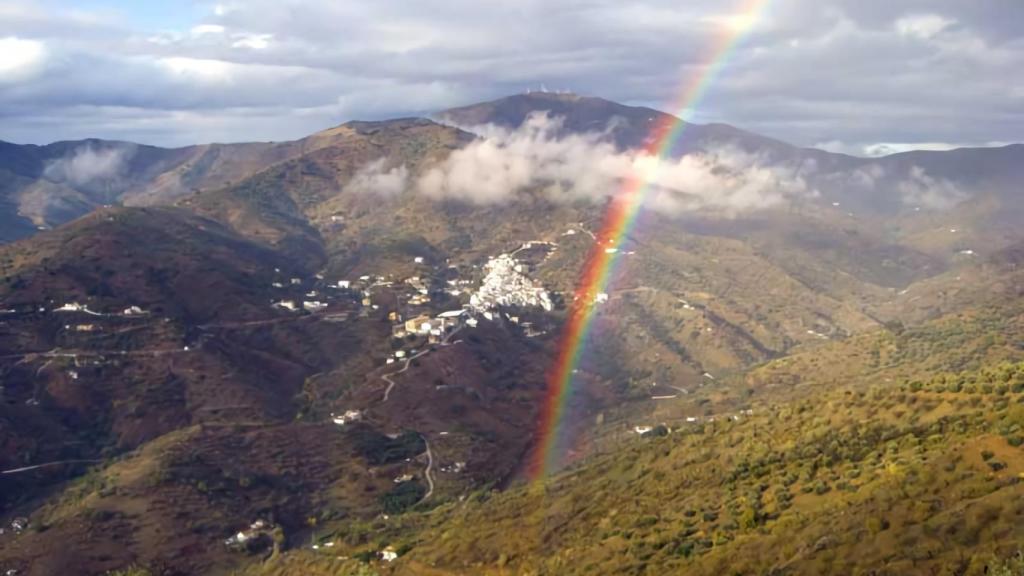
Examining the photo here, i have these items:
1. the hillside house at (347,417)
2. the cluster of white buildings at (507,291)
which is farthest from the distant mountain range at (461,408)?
the cluster of white buildings at (507,291)

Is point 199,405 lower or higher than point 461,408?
higher

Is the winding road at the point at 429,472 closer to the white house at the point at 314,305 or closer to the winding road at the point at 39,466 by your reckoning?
the winding road at the point at 39,466

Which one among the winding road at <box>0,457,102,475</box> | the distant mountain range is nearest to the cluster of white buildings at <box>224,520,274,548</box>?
the distant mountain range

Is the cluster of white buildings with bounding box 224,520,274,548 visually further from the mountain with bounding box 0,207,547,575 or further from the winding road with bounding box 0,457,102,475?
the winding road with bounding box 0,457,102,475

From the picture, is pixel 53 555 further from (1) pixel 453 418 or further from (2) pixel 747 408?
(2) pixel 747 408

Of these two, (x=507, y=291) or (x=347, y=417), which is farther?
(x=507, y=291)

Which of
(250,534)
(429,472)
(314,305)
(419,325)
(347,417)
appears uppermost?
(314,305)

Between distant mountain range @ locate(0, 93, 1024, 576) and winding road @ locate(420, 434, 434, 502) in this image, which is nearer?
distant mountain range @ locate(0, 93, 1024, 576)

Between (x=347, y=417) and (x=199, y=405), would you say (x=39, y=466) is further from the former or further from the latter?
(x=347, y=417)

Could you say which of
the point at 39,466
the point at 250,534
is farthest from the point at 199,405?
the point at 250,534
